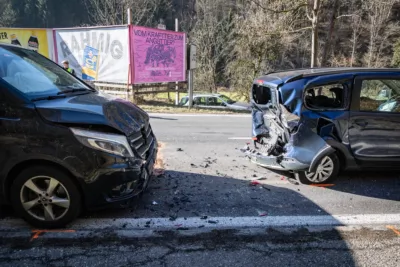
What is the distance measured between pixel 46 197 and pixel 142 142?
45.3 inches

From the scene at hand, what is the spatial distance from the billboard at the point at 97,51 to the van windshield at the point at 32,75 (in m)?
9.89

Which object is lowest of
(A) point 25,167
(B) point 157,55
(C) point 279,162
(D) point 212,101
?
(D) point 212,101

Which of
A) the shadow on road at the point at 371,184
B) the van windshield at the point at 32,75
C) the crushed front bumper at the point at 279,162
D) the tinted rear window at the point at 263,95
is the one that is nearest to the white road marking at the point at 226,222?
the shadow on road at the point at 371,184

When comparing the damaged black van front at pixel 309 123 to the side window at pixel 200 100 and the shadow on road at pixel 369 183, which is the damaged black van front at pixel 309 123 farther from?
the side window at pixel 200 100

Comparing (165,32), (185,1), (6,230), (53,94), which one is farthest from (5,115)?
(185,1)

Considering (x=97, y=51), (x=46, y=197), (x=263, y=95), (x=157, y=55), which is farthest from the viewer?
(x=157, y=55)

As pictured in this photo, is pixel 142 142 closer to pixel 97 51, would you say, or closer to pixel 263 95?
pixel 263 95

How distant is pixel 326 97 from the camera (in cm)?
480

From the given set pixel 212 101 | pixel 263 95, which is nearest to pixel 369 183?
pixel 263 95

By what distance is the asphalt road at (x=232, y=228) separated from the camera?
9.25 feet

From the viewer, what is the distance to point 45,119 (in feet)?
10.0

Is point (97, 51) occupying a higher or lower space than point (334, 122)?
higher

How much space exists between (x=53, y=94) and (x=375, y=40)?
32333 millimetres

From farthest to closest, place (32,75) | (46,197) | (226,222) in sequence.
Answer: (32,75) → (226,222) → (46,197)
